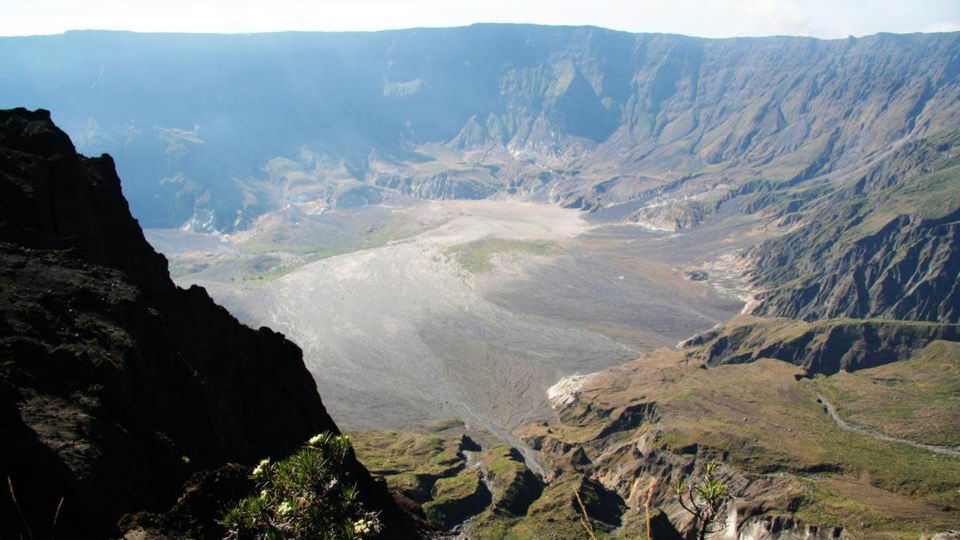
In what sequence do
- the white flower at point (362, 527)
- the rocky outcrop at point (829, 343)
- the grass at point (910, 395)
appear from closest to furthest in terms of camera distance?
the white flower at point (362, 527), the grass at point (910, 395), the rocky outcrop at point (829, 343)

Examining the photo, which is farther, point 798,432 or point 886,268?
point 886,268

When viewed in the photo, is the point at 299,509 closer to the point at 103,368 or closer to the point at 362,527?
the point at 362,527

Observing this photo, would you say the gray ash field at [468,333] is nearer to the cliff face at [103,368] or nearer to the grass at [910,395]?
the grass at [910,395]

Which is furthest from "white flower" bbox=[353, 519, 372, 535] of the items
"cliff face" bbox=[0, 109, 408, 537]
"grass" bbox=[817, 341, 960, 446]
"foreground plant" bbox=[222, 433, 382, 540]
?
"grass" bbox=[817, 341, 960, 446]

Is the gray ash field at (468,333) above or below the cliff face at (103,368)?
below

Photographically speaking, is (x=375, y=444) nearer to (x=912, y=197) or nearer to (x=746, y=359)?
(x=746, y=359)

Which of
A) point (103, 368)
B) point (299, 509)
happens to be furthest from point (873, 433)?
point (299, 509)

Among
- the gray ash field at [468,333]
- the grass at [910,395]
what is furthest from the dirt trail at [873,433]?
the gray ash field at [468,333]

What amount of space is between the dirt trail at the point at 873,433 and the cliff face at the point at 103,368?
75.4 m

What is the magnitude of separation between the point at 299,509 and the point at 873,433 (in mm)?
98300

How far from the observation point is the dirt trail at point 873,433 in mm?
86062

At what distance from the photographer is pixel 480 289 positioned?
191375 millimetres

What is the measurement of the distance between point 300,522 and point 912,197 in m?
215

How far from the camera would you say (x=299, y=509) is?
17125mm
